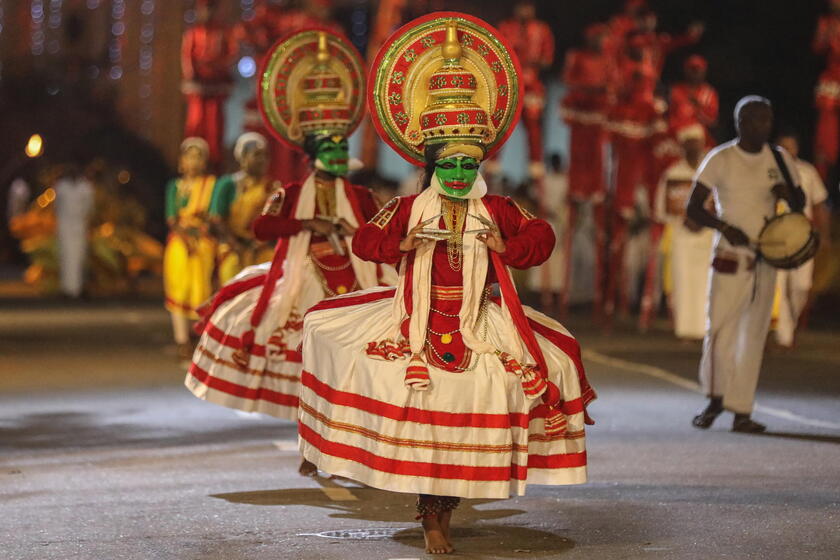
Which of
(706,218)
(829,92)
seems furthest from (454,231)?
(829,92)

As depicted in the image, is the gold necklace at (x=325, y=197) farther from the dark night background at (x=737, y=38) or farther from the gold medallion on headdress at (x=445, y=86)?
the dark night background at (x=737, y=38)

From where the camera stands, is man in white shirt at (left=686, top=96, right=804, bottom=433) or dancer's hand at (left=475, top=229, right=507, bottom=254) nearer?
dancer's hand at (left=475, top=229, right=507, bottom=254)

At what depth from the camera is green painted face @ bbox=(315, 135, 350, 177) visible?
1066cm

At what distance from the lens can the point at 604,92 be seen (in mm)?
22234

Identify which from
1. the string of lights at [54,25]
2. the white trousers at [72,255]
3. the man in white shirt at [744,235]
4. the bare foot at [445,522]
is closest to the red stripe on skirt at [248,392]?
the bare foot at [445,522]

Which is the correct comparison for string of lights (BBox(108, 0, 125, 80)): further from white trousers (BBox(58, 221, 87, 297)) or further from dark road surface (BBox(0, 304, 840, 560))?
dark road surface (BBox(0, 304, 840, 560))

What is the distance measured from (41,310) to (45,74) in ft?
52.1

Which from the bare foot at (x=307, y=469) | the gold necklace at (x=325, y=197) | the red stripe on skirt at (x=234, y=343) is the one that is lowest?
the bare foot at (x=307, y=469)

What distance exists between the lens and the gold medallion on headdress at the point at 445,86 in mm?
8062

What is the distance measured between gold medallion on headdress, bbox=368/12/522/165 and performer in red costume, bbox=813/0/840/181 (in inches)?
489

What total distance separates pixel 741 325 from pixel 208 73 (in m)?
12.3

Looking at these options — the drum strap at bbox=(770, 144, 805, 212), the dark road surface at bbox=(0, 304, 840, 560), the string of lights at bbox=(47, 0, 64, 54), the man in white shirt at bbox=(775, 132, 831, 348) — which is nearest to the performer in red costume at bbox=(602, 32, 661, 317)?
the man in white shirt at bbox=(775, 132, 831, 348)

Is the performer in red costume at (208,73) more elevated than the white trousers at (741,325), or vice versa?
the performer in red costume at (208,73)

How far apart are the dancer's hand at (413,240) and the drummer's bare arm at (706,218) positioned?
406cm
